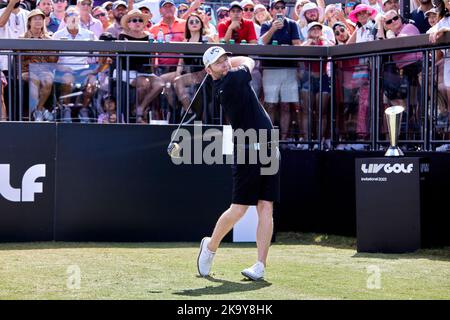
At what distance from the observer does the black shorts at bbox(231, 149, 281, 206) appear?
28.6 feet

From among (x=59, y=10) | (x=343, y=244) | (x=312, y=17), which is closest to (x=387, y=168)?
(x=343, y=244)

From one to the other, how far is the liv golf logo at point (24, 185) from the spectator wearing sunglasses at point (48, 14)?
3.41 meters

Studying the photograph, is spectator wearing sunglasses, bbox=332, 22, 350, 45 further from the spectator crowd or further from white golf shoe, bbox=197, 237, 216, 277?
white golf shoe, bbox=197, 237, 216, 277

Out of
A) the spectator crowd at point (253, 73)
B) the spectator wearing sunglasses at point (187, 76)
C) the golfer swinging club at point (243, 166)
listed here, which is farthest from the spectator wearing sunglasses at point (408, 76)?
the golfer swinging club at point (243, 166)

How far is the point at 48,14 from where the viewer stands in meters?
14.6

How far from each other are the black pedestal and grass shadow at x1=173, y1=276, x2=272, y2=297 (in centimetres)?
291

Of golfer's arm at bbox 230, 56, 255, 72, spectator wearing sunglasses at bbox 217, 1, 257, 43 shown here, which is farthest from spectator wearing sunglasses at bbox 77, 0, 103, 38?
golfer's arm at bbox 230, 56, 255, 72

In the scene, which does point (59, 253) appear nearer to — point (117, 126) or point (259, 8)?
point (117, 126)

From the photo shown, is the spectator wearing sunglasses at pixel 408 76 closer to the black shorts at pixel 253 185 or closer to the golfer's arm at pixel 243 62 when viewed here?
the golfer's arm at pixel 243 62

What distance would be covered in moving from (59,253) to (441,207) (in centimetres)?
463

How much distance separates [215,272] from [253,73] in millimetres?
4505

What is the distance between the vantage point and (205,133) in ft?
39.2
